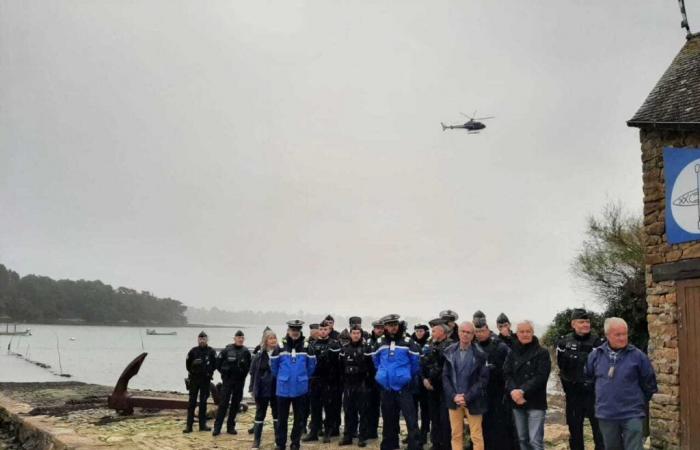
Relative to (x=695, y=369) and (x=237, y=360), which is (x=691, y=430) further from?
(x=237, y=360)

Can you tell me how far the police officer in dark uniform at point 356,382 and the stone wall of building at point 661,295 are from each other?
13.9ft

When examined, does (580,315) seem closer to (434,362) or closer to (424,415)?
(434,362)

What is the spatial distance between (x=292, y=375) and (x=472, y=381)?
8.85 ft

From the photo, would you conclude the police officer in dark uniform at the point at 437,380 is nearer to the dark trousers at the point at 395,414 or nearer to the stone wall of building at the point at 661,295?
the dark trousers at the point at 395,414

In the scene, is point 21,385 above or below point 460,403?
below

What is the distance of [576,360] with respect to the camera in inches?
275

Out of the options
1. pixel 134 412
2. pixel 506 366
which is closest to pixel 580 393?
pixel 506 366

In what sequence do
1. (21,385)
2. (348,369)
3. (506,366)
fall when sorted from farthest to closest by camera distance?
1. (21,385)
2. (348,369)
3. (506,366)

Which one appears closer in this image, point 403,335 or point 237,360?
point 403,335

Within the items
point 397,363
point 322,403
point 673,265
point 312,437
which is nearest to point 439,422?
point 397,363

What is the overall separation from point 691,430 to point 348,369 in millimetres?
4842

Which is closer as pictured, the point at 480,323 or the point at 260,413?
the point at 480,323

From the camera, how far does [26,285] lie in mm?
127250

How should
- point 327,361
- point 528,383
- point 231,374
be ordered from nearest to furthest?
point 528,383
point 327,361
point 231,374
